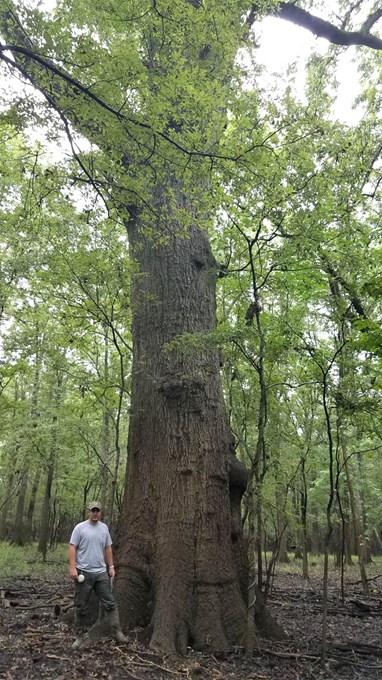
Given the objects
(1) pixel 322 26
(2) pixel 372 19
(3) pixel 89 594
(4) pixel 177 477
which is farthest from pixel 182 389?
(2) pixel 372 19

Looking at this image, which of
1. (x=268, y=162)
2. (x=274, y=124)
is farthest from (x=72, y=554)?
(x=274, y=124)

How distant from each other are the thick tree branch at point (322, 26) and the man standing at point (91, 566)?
715 cm

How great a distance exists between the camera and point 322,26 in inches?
280

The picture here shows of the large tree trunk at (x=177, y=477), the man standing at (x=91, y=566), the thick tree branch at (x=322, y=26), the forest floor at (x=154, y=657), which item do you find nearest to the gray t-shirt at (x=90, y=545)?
the man standing at (x=91, y=566)

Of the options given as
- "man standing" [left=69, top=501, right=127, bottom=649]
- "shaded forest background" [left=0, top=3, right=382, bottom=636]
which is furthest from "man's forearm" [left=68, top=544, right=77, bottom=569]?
"shaded forest background" [left=0, top=3, right=382, bottom=636]

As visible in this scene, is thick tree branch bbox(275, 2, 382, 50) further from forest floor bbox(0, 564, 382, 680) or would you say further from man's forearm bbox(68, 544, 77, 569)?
forest floor bbox(0, 564, 382, 680)

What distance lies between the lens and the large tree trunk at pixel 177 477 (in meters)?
4.73

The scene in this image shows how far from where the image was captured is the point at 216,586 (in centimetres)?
486

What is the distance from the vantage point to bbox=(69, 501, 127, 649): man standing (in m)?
4.67

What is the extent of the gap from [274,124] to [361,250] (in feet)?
10.5

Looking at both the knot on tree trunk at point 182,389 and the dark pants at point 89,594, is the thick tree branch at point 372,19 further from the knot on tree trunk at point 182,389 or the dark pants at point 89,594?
the dark pants at point 89,594

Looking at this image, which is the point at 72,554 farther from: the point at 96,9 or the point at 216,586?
the point at 96,9

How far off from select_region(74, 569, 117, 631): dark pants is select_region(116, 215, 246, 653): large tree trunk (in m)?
0.30

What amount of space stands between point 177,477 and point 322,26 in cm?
684
